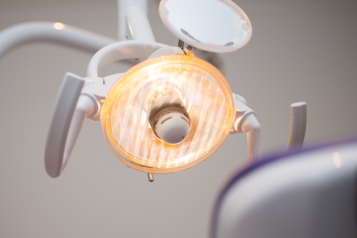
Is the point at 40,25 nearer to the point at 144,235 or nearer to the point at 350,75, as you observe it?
the point at 144,235

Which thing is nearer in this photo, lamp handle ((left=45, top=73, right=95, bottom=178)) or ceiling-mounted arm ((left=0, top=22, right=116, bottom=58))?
lamp handle ((left=45, top=73, right=95, bottom=178))

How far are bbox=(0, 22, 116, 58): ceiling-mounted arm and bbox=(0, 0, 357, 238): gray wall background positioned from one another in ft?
1.45

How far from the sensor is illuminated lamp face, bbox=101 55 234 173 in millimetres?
269

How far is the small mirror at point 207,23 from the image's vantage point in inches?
10.0

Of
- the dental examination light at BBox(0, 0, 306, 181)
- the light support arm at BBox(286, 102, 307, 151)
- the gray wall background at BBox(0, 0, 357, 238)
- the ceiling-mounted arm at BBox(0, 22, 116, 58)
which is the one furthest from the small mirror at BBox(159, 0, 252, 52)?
the gray wall background at BBox(0, 0, 357, 238)

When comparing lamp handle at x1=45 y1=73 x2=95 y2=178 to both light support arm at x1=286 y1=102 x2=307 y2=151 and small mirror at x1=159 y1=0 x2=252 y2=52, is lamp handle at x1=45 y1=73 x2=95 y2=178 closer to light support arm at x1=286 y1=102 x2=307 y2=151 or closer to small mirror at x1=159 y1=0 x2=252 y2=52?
small mirror at x1=159 y1=0 x2=252 y2=52

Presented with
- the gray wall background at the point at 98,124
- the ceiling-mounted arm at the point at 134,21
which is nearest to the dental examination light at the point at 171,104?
the ceiling-mounted arm at the point at 134,21

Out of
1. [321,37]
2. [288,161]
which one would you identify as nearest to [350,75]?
[321,37]

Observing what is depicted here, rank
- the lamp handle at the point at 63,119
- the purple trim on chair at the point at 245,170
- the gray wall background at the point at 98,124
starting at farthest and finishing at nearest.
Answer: the gray wall background at the point at 98,124
the lamp handle at the point at 63,119
the purple trim on chair at the point at 245,170

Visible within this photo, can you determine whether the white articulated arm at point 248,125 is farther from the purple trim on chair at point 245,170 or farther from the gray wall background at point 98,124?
the gray wall background at point 98,124

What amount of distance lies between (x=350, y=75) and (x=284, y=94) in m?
0.27

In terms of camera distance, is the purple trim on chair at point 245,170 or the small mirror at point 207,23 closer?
the purple trim on chair at point 245,170

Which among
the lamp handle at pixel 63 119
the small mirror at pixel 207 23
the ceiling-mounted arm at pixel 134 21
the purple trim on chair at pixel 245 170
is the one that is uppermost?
the ceiling-mounted arm at pixel 134 21

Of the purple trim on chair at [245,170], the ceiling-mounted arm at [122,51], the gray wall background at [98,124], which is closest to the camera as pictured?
the purple trim on chair at [245,170]
